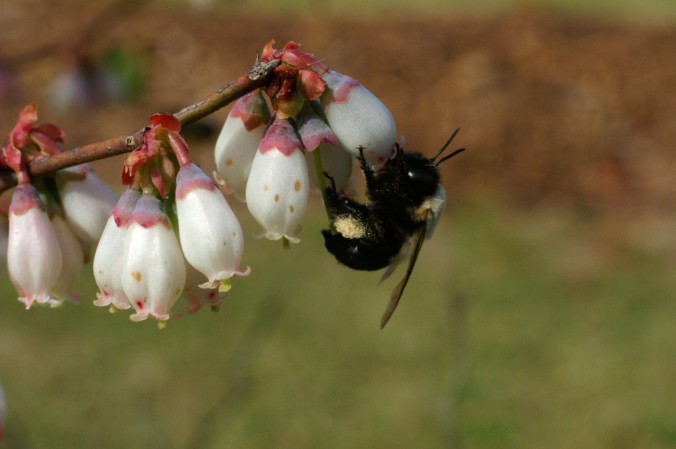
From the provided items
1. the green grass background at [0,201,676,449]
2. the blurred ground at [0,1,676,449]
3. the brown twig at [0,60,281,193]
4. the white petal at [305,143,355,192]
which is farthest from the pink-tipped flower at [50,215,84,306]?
the green grass background at [0,201,676,449]

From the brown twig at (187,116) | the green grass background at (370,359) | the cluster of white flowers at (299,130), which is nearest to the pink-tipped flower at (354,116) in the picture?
the cluster of white flowers at (299,130)

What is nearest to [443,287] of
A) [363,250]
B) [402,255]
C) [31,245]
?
[402,255]

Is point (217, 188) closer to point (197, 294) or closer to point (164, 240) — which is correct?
point (164, 240)

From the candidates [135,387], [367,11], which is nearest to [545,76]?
[367,11]

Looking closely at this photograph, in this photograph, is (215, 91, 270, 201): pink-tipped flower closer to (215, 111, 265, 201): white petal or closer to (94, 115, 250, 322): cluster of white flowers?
(215, 111, 265, 201): white petal

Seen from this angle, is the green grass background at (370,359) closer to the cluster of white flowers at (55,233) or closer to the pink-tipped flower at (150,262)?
the cluster of white flowers at (55,233)

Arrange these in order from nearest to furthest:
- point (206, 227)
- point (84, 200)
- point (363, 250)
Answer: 1. point (206, 227)
2. point (84, 200)
3. point (363, 250)
